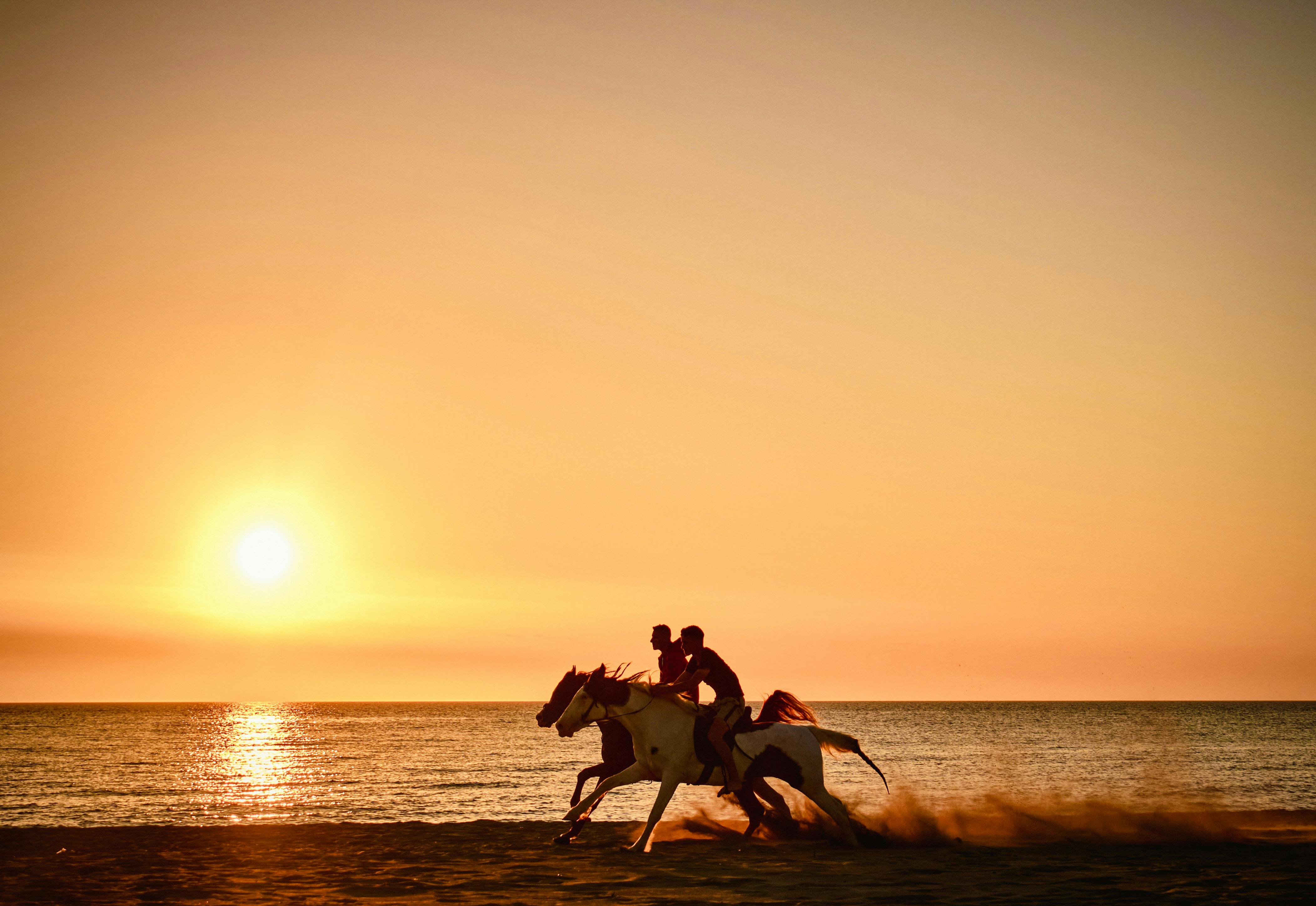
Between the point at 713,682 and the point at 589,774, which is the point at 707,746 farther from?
the point at 589,774

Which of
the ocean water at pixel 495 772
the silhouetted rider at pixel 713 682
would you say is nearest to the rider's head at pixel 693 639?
the silhouetted rider at pixel 713 682

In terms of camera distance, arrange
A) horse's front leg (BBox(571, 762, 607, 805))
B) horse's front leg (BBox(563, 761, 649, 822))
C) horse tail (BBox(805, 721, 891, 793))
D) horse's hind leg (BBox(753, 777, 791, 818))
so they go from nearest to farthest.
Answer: horse's front leg (BBox(563, 761, 649, 822)) → horse tail (BBox(805, 721, 891, 793)) → horse's hind leg (BBox(753, 777, 791, 818)) → horse's front leg (BBox(571, 762, 607, 805))

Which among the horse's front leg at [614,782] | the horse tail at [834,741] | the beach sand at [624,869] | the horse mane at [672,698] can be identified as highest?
the horse mane at [672,698]

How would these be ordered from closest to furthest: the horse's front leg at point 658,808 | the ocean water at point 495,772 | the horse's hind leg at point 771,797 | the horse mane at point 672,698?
1. the horse's front leg at point 658,808
2. the horse mane at point 672,698
3. the horse's hind leg at point 771,797
4. the ocean water at point 495,772

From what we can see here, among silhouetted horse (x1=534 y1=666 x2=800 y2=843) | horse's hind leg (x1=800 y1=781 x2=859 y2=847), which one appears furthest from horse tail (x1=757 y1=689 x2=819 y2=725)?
horse's hind leg (x1=800 y1=781 x2=859 y2=847)

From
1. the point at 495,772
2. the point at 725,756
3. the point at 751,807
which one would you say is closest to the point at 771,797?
the point at 751,807

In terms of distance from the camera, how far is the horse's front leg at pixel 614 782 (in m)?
12.8

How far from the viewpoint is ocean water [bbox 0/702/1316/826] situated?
90.2 feet

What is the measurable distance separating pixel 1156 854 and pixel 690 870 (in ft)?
18.4

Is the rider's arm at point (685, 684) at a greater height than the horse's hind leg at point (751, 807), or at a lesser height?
greater

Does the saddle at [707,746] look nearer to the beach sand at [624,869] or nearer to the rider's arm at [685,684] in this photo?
the rider's arm at [685,684]

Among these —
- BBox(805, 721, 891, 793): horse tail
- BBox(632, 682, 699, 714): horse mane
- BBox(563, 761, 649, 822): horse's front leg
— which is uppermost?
BBox(632, 682, 699, 714): horse mane

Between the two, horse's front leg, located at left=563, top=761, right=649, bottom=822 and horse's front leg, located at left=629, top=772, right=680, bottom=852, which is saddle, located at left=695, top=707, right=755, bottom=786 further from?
horse's front leg, located at left=563, top=761, right=649, bottom=822

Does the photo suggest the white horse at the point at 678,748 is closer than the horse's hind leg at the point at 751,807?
Yes
